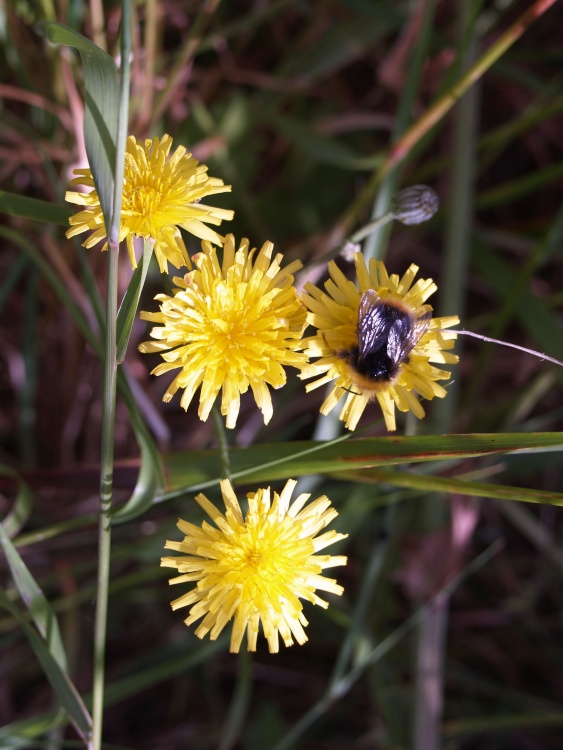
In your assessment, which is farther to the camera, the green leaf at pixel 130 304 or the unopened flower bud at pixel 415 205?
the unopened flower bud at pixel 415 205

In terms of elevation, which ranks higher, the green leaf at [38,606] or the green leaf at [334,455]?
the green leaf at [334,455]

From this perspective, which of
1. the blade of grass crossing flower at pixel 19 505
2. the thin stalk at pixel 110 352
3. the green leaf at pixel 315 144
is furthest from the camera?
the green leaf at pixel 315 144

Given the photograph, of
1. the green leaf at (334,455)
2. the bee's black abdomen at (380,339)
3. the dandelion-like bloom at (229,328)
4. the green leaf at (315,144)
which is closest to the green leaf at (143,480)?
the green leaf at (334,455)

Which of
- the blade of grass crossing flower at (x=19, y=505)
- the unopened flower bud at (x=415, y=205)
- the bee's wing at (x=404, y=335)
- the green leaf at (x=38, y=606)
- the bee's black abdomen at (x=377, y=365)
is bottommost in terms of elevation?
the green leaf at (x=38, y=606)

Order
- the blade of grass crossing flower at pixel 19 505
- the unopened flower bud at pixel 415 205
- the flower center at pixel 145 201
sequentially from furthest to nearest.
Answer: the blade of grass crossing flower at pixel 19 505
the unopened flower bud at pixel 415 205
the flower center at pixel 145 201

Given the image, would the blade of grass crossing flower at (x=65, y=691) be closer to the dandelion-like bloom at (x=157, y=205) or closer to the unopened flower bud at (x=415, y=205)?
the dandelion-like bloom at (x=157, y=205)
